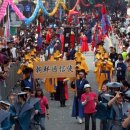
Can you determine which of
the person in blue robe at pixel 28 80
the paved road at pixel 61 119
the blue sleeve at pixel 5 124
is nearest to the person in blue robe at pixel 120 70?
the paved road at pixel 61 119

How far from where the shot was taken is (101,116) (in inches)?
488

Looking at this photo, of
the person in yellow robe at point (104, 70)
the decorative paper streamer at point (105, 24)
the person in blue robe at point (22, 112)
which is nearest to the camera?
the person in blue robe at point (22, 112)

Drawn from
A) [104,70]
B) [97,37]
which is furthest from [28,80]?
[97,37]

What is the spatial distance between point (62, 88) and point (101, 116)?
25.0ft

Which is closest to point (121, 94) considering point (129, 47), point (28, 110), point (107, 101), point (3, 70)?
point (107, 101)

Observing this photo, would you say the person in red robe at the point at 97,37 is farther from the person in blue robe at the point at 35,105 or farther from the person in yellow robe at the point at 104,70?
the person in blue robe at the point at 35,105

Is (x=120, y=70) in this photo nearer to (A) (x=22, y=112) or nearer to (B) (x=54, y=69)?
(B) (x=54, y=69)

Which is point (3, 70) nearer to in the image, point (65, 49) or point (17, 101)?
point (17, 101)

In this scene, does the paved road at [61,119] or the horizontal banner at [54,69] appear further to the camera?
the horizontal banner at [54,69]

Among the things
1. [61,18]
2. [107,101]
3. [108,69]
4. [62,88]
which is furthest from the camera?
[61,18]

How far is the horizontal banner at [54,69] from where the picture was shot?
17359 millimetres

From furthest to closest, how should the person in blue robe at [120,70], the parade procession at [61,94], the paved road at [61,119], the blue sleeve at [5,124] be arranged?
the person in blue robe at [120,70], the paved road at [61,119], the parade procession at [61,94], the blue sleeve at [5,124]

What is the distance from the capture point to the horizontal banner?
→ 17359mm

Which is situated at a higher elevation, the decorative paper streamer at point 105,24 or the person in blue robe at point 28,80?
the decorative paper streamer at point 105,24
